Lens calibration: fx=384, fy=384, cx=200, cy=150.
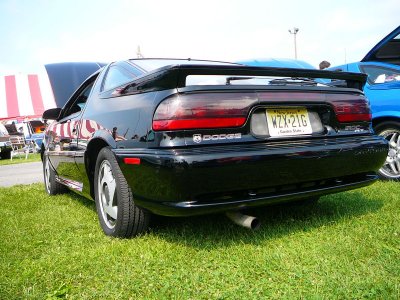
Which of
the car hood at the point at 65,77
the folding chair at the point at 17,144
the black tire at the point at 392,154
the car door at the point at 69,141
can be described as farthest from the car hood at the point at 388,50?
the folding chair at the point at 17,144

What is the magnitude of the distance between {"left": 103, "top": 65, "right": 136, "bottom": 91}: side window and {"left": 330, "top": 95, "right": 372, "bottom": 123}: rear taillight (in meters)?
1.42

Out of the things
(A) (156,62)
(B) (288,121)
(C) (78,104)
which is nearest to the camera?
(B) (288,121)

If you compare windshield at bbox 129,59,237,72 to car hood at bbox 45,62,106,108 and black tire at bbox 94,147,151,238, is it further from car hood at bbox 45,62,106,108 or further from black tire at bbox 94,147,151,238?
car hood at bbox 45,62,106,108

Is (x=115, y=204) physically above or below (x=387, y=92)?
below

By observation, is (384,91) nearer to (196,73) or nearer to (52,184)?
(196,73)

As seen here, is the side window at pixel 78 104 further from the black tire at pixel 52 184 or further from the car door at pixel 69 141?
the black tire at pixel 52 184

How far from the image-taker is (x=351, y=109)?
98.7 inches

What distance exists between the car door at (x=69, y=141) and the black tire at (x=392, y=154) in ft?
10.5

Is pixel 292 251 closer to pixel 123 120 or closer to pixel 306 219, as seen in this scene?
pixel 306 219

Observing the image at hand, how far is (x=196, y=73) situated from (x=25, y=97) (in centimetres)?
1712

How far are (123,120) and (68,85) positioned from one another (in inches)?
262

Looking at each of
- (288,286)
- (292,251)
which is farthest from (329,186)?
(288,286)

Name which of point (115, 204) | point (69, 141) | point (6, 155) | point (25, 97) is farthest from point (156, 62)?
point (25, 97)

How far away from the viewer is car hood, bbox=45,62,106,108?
8375mm
